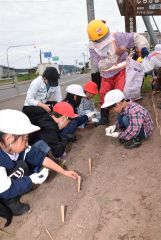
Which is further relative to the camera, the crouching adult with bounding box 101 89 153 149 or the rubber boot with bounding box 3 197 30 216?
the crouching adult with bounding box 101 89 153 149

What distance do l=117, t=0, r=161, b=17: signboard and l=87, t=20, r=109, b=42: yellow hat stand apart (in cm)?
303

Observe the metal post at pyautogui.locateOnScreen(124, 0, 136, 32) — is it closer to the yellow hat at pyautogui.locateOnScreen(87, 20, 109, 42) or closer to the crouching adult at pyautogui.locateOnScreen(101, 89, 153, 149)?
the yellow hat at pyautogui.locateOnScreen(87, 20, 109, 42)

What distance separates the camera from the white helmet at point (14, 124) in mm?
3426

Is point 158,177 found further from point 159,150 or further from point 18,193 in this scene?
point 18,193

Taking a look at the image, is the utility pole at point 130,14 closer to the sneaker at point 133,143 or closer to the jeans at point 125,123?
the jeans at point 125,123

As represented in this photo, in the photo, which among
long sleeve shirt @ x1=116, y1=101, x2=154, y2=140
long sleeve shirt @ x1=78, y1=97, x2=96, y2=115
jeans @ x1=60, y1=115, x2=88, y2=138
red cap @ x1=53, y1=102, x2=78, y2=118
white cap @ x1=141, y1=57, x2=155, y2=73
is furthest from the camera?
white cap @ x1=141, y1=57, x2=155, y2=73

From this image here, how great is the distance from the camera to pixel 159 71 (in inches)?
264

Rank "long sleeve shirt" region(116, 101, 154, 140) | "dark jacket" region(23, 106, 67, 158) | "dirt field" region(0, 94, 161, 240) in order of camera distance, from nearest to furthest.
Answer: "dirt field" region(0, 94, 161, 240)
"long sleeve shirt" region(116, 101, 154, 140)
"dark jacket" region(23, 106, 67, 158)

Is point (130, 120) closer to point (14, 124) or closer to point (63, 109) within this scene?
point (63, 109)

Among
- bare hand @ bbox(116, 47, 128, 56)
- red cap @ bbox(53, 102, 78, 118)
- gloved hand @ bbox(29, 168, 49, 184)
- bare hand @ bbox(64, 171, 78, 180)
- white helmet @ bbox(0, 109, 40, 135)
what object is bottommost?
bare hand @ bbox(64, 171, 78, 180)

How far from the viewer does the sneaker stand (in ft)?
15.5

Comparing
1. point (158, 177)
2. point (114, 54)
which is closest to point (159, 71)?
point (114, 54)

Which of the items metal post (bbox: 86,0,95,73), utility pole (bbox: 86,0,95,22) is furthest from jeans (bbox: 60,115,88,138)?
utility pole (bbox: 86,0,95,22)

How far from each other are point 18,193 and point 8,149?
419 mm
